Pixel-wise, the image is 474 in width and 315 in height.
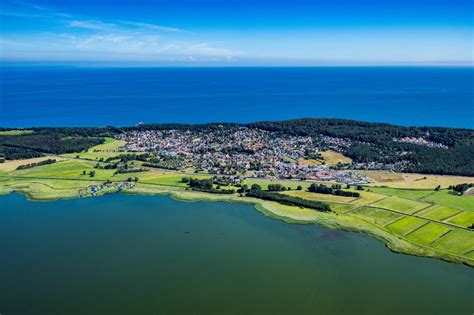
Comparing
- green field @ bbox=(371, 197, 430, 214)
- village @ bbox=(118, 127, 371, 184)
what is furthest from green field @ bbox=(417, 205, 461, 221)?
village @ bbox=(118, 127, 371, 184)

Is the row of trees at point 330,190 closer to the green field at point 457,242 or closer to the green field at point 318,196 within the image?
the green field at point 318,196

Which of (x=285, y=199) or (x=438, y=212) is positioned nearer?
(x=438, y=212)

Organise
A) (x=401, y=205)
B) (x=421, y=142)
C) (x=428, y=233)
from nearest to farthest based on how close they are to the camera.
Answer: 1. (x=428, y=233)
2. (x=401, y=205)
3. (x=421, y=142)

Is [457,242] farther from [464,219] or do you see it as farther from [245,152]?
[245,152]

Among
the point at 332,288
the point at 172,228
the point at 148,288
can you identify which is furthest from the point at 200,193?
the point at 332,288

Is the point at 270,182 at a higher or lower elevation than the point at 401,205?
lower

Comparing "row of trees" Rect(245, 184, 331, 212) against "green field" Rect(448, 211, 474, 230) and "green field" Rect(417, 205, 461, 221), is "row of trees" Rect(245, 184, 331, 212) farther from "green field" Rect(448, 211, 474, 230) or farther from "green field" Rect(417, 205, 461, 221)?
"green field" Rect(448, 211, 474, 230)

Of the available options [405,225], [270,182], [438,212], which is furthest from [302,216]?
[438,212]
